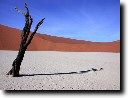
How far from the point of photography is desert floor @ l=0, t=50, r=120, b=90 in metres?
4.43

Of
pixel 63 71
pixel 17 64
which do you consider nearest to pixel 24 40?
pixel 17 64

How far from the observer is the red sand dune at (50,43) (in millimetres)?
4559

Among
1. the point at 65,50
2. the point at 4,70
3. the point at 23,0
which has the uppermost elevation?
the point at 23,0

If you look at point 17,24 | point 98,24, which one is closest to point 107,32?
point 98,24

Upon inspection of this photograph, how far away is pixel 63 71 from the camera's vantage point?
183 inches

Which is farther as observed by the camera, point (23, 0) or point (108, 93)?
point (23, 0)

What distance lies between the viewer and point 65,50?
4.62 metres

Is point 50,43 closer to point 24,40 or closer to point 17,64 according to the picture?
point 24,40

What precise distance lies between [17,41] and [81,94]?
1.10m

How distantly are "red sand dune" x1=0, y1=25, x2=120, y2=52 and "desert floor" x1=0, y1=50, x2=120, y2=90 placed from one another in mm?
67

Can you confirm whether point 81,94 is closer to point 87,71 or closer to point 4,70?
point 87,71

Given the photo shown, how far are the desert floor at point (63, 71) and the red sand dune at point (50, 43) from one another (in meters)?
0.07

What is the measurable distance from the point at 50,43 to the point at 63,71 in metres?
0.41

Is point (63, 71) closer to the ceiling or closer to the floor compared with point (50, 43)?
closer to the floor
